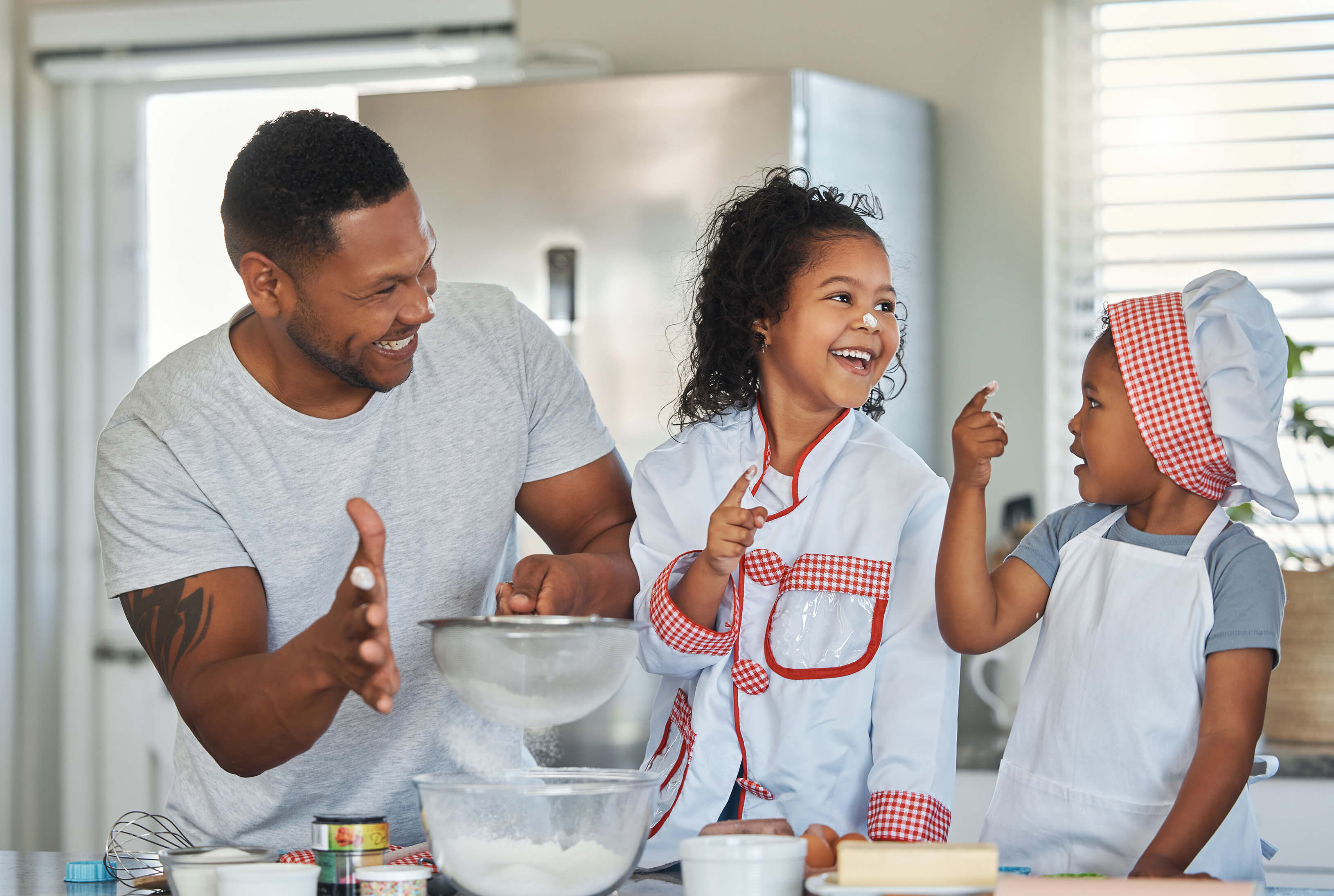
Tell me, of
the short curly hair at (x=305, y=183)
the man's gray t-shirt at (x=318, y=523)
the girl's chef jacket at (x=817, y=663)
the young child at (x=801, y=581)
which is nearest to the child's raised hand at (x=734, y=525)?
the young child at (x=801, y=581)

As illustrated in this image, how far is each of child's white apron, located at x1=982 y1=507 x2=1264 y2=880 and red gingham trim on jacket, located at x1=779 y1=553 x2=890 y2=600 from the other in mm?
172

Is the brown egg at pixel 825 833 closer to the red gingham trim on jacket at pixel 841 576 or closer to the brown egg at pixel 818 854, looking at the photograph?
the brown egg at pixel 818 854

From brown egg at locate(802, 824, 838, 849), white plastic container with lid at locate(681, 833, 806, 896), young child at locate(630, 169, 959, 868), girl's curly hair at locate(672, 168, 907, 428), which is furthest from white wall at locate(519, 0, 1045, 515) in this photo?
white plastic container with lid at locate(681, 833, 806, 896)

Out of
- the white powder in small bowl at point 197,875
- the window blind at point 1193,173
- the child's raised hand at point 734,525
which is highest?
the window blind at point 1193,173

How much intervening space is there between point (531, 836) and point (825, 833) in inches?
9.2

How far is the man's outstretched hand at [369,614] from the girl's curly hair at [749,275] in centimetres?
61

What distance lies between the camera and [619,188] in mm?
2359

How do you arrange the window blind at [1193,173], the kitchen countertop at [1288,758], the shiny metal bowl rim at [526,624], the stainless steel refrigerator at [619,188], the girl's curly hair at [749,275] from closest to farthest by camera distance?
1. the shiny metal bowl rim at [526,624]
2. the girl's curly hair at [749,275]
3. the kitchen countertop at [1288,758]
4. the stainless steel refrigerator at [619,188]
5. the window blind at [1193,173]

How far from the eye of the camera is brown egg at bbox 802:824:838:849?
0.95m

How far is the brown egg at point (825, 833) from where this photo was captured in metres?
0.95

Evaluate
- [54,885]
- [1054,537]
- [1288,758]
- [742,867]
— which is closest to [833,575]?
[1054,537]

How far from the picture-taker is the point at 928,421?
8.30ft

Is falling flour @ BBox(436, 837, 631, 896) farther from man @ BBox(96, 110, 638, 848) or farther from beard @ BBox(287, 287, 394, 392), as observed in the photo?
beard @ BBox(287, 287, 394, 392)

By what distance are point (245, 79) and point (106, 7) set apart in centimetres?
33
